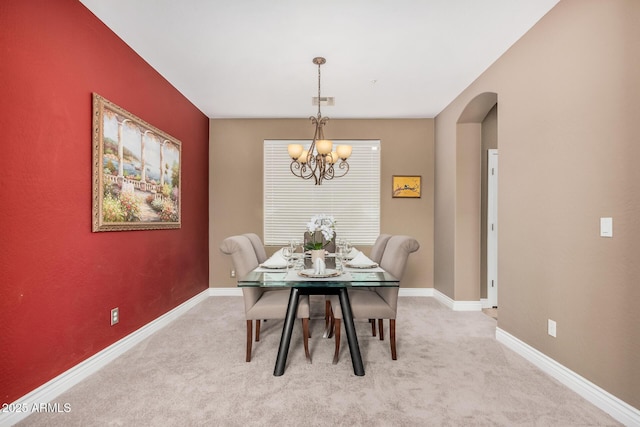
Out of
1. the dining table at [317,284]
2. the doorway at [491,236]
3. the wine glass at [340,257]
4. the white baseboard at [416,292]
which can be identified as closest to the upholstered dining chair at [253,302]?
the dining table at [317,284]

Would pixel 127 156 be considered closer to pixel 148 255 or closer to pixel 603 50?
pixel 148 255

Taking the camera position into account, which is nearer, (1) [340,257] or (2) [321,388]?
(2) [321,388]

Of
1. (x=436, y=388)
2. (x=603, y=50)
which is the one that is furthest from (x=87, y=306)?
(x=603, y=50)

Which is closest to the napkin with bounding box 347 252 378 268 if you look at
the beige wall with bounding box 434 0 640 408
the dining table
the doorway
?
the dining table

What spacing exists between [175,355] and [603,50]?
3677 mm

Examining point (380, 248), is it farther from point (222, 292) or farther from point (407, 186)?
point (222, 292)

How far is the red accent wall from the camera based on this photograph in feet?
5.73

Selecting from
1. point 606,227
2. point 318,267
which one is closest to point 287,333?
point 318,267

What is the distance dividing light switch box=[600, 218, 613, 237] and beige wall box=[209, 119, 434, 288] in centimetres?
287

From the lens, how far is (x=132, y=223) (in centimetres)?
283

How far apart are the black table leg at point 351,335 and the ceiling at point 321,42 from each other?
205 centimetres

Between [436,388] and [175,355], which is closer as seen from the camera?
[436,388]

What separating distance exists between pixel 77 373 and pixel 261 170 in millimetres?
3272

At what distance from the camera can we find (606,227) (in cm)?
190
